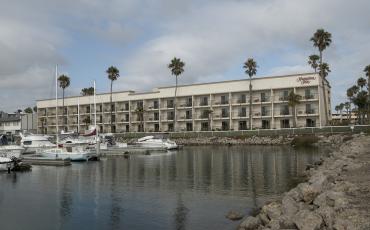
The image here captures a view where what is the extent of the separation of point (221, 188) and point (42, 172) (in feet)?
75.2

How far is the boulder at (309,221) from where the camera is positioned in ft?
43.8

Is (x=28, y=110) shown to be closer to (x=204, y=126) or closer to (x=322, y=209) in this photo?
(x=204, y=126)

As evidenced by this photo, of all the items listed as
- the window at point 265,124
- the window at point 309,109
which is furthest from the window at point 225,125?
the window at point 309,109

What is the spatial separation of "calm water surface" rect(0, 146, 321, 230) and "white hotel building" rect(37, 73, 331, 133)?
58.9m

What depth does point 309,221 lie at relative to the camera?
1364 cm

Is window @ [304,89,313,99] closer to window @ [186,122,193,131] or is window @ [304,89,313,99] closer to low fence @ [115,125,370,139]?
low fence @ [115,125,370,139]

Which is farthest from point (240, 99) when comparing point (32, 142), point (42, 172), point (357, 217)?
point (357, 217)

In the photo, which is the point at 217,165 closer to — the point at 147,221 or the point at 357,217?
the point at 147,221

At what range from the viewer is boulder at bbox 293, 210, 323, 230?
13344mm

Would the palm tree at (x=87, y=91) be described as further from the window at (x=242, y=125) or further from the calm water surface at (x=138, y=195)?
the calm water surface at (x=138, y=195)

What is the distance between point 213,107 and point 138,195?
277 ft

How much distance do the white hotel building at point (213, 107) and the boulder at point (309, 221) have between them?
89130 mm

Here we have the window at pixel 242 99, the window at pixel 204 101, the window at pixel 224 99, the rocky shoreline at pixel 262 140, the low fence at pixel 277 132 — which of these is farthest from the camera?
the window at pixel 204 101

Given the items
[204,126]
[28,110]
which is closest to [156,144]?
[204,126]
